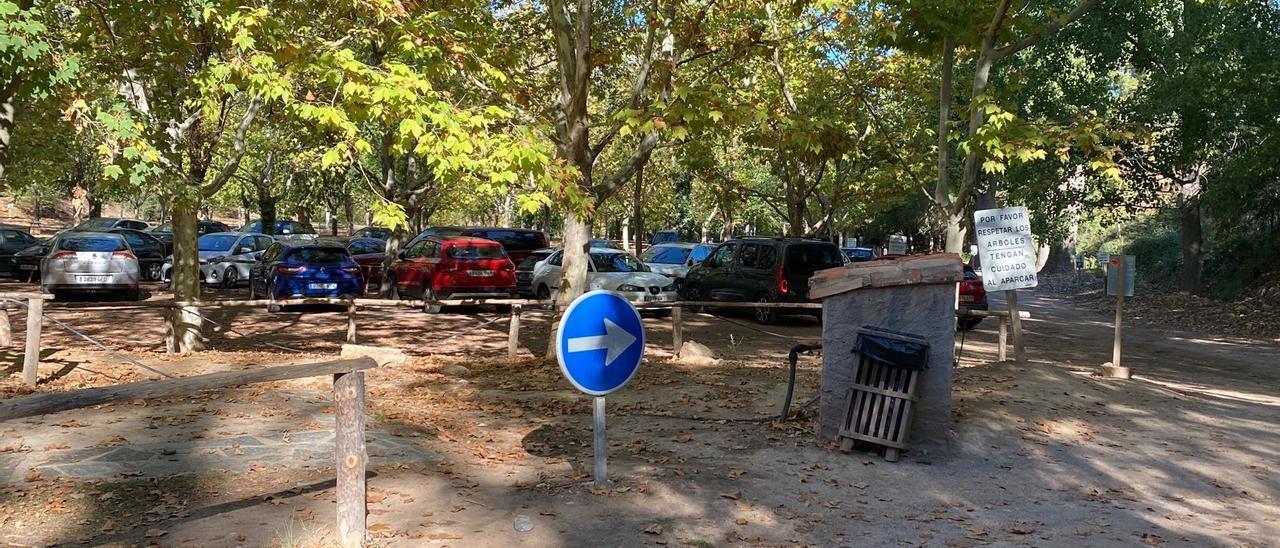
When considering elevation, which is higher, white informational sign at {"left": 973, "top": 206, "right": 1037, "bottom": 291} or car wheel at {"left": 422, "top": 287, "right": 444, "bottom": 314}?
white informational sign at {"left": 973, "top": 206, "right": 1037, "bottom": 291}

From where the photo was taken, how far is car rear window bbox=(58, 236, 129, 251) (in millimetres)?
21109

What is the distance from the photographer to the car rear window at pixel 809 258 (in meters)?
18.8

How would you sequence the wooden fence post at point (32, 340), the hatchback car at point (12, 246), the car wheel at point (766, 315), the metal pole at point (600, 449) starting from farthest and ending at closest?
the hatchback car at point (12, 246), the car wheel at point (766, 315), the wooden fence post at point (32, 340), the metal pole at point (600, 449)

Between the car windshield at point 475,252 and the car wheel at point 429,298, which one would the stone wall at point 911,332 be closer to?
the car windshield at point 475,252

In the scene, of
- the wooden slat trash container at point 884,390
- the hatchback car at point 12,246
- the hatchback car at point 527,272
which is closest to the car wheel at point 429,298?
the hatchback car at point 527,272

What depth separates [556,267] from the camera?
21.6m

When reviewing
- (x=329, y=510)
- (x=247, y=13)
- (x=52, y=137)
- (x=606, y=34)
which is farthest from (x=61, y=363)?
(x=52, y=137)

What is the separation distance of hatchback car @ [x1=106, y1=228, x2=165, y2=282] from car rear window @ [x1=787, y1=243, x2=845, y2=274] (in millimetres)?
18963

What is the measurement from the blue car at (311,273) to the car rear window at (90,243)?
153 inches

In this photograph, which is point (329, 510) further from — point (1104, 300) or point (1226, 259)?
point (1104, 300)

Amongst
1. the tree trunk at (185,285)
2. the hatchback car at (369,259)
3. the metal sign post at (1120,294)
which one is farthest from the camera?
the hatchback car at (369,259)

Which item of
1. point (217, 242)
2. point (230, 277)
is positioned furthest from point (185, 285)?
point (217, 242)

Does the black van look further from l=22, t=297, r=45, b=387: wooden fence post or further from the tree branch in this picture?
l=22, t=297, r=45, b=387: wooden fence post

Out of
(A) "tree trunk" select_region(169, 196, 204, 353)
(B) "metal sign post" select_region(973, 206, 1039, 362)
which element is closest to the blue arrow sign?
(B) "metal sign post" select_region(973, 206, 1039, 362)
